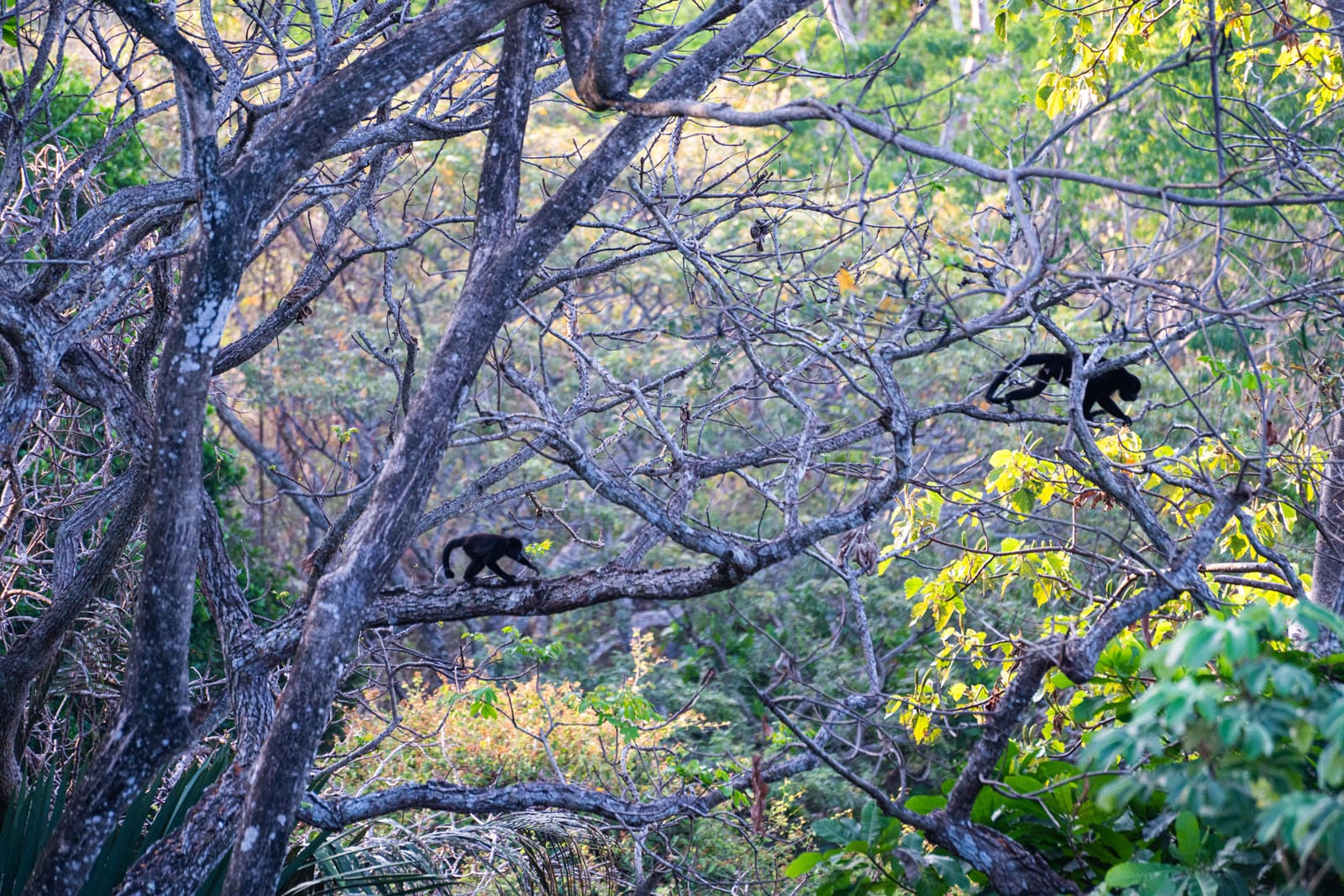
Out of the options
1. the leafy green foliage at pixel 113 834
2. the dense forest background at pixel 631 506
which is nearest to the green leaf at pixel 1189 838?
the dense forest background at pixel 631 506

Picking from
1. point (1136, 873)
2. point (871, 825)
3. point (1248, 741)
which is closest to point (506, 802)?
point (871, 825)

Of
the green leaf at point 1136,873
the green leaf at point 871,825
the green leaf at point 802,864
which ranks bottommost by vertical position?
the green leaf at point 1136,873

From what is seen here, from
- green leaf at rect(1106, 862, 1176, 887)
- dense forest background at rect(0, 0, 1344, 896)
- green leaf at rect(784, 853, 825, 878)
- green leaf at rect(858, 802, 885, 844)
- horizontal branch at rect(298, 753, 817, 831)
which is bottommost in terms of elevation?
green leaf at rect(1106, 862, 1176, 887)

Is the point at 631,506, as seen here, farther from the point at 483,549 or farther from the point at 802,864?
the point at 483,549

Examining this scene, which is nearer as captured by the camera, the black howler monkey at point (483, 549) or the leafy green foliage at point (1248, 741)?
the leafy green foliage at point (1248, 741)

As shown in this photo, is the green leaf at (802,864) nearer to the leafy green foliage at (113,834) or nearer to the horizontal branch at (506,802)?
the horizontal branch at (506,802)

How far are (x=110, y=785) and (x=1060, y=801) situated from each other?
8.80 ft

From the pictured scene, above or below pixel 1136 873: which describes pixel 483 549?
above

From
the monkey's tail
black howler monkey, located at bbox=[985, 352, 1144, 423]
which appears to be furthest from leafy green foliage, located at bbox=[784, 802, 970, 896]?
black howler monkey, located at bbox=[985, 352, 1144, 423]

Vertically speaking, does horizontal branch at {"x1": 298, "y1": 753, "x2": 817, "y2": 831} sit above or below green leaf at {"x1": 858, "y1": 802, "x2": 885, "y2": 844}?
above

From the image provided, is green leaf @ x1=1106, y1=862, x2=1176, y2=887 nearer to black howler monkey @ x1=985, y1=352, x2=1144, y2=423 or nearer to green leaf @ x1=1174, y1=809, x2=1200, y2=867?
green leaf @ x1=1174, y1=809, x2=1200, y2=867

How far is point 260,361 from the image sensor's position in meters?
13.0

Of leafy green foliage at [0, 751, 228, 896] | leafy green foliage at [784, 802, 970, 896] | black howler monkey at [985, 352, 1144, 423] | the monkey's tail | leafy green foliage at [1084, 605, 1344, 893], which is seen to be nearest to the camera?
leafy green foliage at [1084, 605, 1344, 893]

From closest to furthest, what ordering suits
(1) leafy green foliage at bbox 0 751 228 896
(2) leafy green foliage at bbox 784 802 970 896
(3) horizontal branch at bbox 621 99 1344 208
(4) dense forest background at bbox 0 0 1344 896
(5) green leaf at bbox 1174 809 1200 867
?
(3) horizontal branch at bbox 621 99 1344 208 < (5) green leaf at bbox 1174 809 1200 867 < (4) dense forest background at bbox 0 0 1344 896 < (2) leafy green foliage at bbox 784 802 970 896 < (1) leafy green foliage at bbox 0 751 228 896
